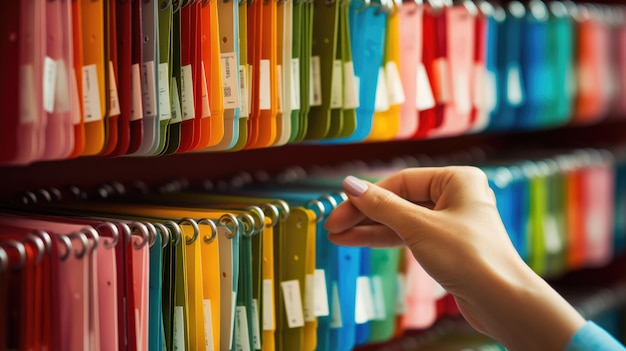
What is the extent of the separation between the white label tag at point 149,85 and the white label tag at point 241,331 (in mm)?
368

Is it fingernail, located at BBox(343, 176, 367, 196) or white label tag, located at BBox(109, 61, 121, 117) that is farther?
fingernail, located at BBox(343, 176, 367, 196)

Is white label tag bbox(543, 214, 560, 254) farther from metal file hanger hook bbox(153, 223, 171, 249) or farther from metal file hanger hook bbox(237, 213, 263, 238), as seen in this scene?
metal file hanger hook bbox(153, 223, 171, 249)

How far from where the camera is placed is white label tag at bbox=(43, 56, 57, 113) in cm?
106

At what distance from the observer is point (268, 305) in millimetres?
1381

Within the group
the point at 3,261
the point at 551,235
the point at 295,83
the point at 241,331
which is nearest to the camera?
the point at 3,261

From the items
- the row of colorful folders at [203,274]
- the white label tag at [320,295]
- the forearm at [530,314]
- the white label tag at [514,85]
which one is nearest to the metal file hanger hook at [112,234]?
the row of colorful folders at [203,274]

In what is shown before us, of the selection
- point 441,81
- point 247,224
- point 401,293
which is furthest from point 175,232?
point 441,81

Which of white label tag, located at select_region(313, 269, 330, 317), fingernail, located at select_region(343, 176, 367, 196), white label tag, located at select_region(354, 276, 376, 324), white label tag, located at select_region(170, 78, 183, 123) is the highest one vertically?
white label tag, located at select_region(170, 78, 183, 123)

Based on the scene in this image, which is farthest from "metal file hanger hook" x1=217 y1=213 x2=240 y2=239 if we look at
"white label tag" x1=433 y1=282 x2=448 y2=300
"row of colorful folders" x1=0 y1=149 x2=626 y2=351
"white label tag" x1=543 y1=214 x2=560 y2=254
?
"white label tag" x1=543 y1=214 x2=560 y2=254

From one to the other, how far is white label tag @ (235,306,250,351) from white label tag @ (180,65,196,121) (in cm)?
34

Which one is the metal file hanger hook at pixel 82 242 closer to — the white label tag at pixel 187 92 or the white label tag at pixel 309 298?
the white label tag at pixel 187 92

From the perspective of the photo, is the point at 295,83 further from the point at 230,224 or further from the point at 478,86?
the point at 478,86

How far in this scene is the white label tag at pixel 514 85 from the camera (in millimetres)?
1977

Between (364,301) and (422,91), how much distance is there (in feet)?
1.50
